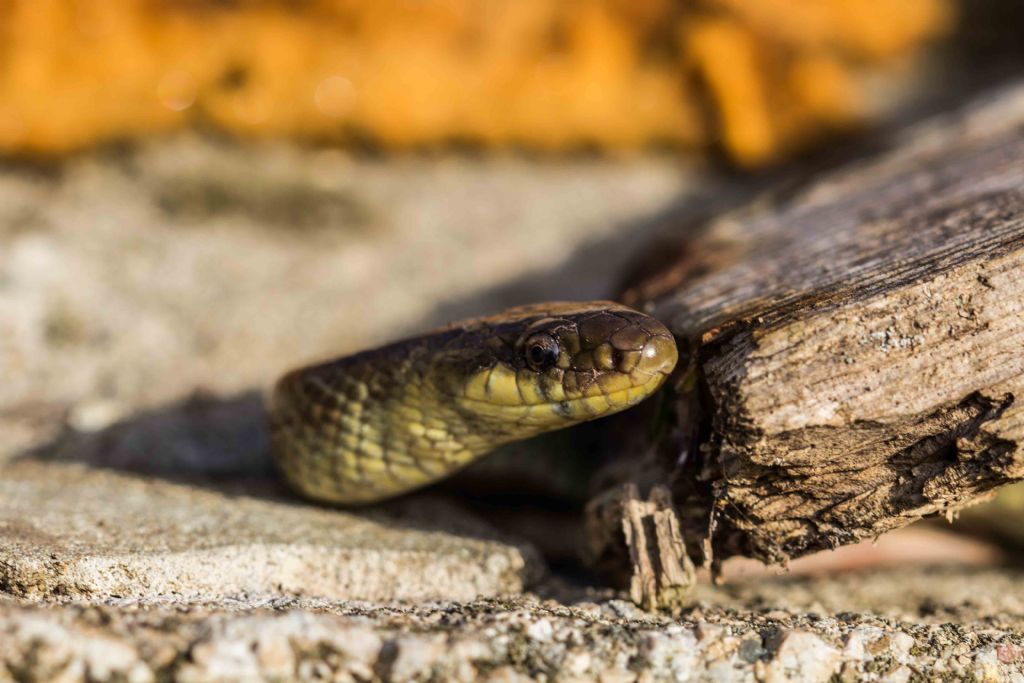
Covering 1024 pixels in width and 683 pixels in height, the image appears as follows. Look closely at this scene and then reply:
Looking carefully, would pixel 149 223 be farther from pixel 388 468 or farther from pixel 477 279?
pixel 388 468

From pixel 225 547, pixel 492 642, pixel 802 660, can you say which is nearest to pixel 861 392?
pixel 802 660

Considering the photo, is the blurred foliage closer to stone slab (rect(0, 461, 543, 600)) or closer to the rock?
stone slab (rect(0, 461, 543, 600))

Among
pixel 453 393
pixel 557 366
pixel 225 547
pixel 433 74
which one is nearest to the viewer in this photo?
pixel 225 547

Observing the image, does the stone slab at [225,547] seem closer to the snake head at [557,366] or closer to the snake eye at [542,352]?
the snake head at [557,366]

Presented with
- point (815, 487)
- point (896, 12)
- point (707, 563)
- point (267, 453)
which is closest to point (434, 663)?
point (707, 563)

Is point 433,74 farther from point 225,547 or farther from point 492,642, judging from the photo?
point 492,642

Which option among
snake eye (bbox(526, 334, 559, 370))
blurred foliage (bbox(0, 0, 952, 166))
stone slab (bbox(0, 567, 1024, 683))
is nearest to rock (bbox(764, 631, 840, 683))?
stone slab (bbox(0, 567, 1024, 683))
